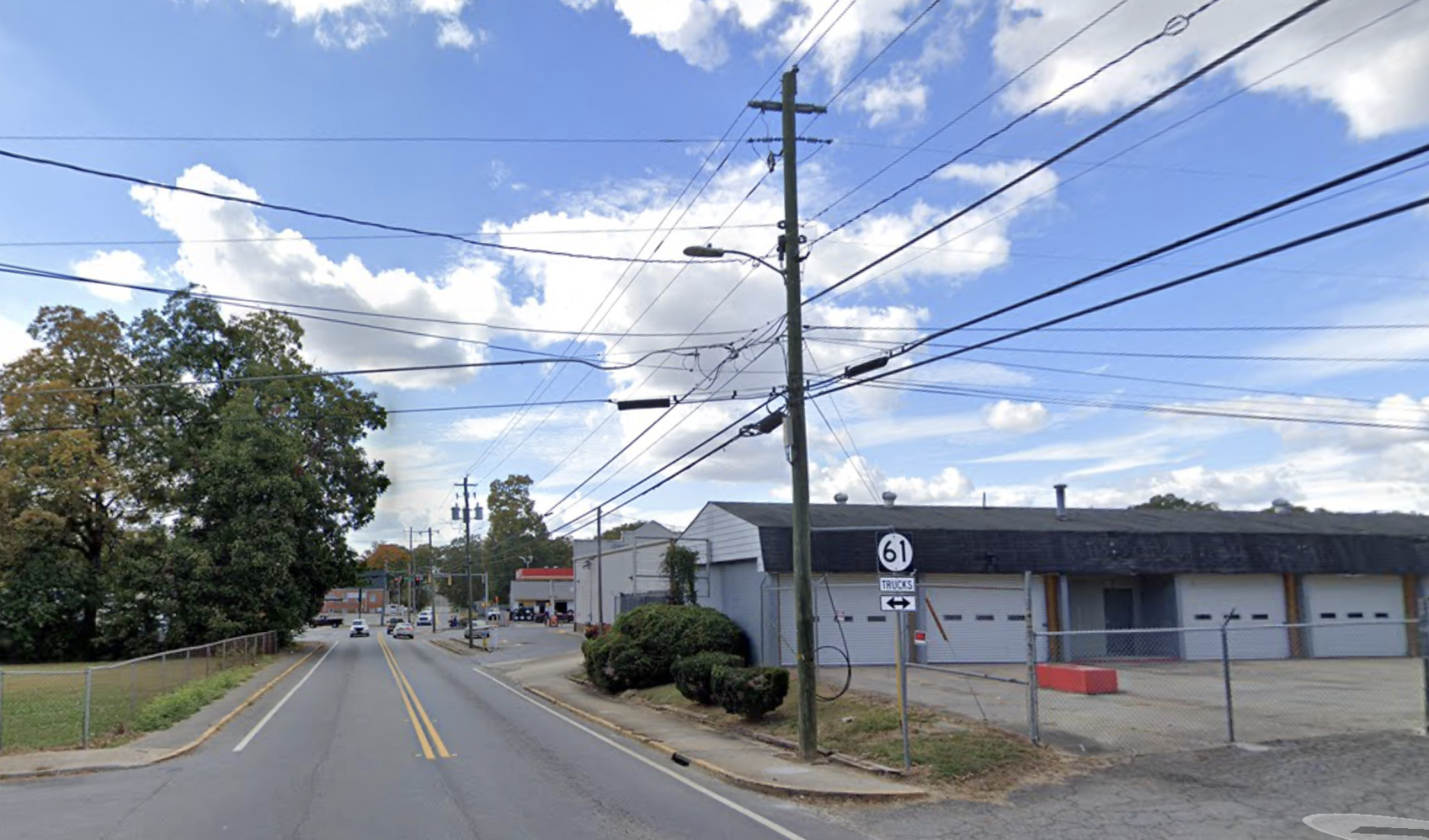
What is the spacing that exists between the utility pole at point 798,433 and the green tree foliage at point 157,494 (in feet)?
123

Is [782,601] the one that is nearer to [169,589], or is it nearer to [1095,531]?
[1095,531]

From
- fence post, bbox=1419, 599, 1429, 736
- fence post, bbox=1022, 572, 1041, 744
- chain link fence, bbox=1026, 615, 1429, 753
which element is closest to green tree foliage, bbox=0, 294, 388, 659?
chain link fence, bbox=1026, 615, 1429, 753

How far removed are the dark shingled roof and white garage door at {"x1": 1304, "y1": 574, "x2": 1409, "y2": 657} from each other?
0.69m

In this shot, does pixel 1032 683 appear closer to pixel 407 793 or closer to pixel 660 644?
pixel 407 793

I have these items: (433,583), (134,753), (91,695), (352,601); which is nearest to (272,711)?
(91,695)

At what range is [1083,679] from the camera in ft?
62.8

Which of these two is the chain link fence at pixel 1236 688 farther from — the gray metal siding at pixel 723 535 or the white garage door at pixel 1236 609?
the gray metal siding at pixel 723 535

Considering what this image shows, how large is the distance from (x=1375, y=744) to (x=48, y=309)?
5407cm

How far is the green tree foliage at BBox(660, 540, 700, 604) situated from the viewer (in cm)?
3061

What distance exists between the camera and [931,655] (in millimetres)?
28328

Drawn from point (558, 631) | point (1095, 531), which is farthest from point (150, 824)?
point (558, 631)

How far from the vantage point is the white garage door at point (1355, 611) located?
31625 millimetres

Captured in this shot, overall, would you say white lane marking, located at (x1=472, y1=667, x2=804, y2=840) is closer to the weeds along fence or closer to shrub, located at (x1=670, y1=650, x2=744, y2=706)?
shrub, located at (x1=670, y1=650, x2=744, y2=706)

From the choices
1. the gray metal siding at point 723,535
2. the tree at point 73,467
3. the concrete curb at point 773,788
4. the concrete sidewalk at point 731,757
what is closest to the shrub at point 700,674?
the concrete sidewalk at point 731,757
